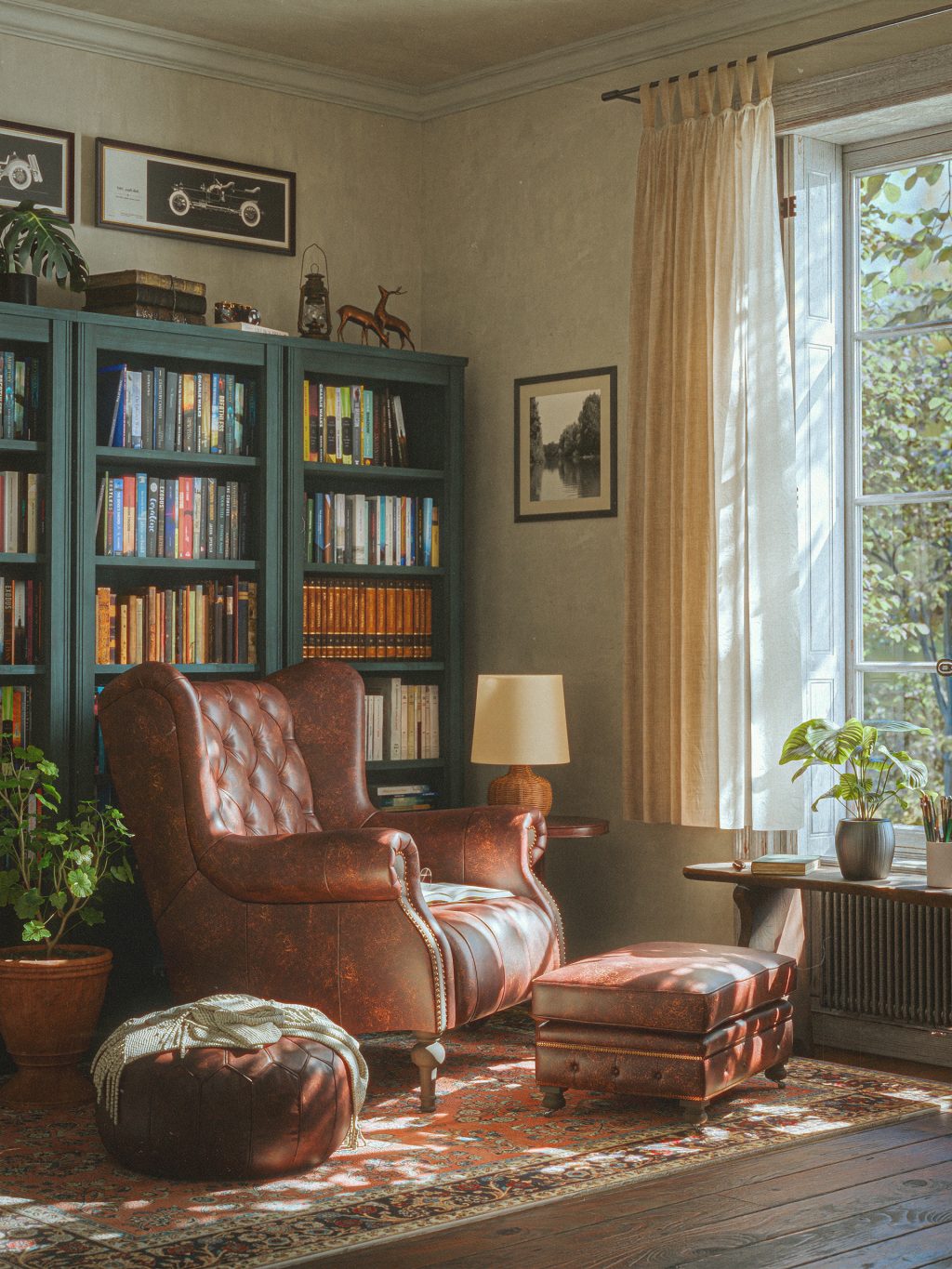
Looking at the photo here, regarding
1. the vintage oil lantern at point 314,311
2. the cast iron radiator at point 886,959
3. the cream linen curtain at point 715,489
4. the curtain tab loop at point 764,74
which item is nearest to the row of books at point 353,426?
the vintage oil lantern at point 314,311

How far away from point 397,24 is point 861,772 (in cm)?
283

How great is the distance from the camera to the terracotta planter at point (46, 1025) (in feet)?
14.7

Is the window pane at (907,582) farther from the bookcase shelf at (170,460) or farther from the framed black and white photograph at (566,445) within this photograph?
the bookcase shelf at (170,460)

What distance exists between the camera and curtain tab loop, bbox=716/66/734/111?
5.14 m

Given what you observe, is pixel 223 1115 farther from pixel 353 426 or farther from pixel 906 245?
pixel 906 245

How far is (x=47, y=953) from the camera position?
4.60m

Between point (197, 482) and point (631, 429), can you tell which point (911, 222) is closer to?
point (631, 429)

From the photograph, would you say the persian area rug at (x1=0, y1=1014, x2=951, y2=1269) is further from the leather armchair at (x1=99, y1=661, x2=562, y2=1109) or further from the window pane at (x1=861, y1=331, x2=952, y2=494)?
the window pane at (x1=861, y1=331, x2=952, y2=494)

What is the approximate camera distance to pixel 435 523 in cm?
598

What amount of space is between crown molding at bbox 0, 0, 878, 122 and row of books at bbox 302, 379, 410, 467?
3.55 feet

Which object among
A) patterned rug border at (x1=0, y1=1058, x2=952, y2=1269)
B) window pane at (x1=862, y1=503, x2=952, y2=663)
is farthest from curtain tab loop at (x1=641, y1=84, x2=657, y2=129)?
patterned rug border at (x1=0, y1=1058, x2=952, y2=1269)

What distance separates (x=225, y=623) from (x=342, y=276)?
145 cm

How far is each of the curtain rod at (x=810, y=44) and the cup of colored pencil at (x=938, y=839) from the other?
7.03 ft

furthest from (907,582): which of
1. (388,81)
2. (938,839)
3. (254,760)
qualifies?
(388,81)
